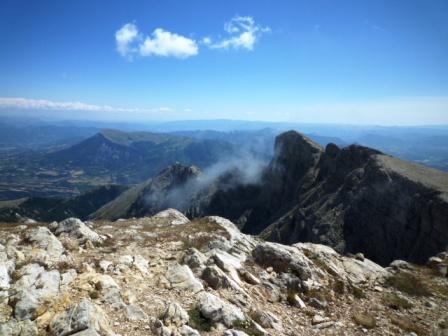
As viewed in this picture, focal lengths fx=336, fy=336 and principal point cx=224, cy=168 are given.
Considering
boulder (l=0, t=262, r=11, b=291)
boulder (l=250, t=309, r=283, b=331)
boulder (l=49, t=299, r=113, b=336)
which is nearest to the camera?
boulder (l=49, t=299, r=113, b=336)

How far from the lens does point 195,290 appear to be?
55.2 feet

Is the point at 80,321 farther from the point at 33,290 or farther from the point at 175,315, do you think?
the point at 175,315

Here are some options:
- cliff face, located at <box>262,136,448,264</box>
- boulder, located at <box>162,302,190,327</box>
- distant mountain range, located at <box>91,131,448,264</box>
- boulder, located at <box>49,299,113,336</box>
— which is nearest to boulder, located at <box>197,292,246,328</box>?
boulder, located at <box>162,302,190,327</box>

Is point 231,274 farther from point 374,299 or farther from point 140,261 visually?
point 374,299

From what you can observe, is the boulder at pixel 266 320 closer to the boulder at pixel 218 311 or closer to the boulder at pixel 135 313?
the boulder at pixel 218 311

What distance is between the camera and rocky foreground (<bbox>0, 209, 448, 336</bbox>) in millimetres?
13414

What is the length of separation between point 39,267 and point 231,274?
1017cm

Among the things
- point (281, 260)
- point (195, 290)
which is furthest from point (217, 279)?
point (281, 260)

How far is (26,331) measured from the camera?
12.1 m

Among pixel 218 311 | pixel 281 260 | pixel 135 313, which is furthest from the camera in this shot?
pixel 281 260

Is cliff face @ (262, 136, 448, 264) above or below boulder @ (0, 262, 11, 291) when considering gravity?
below

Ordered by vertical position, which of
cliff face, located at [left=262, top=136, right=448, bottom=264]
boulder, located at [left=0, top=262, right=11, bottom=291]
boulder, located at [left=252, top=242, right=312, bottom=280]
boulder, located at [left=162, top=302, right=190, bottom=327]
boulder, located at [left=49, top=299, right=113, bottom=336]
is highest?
boulder, located at [left=0, top=262, right=11, bottom=291]

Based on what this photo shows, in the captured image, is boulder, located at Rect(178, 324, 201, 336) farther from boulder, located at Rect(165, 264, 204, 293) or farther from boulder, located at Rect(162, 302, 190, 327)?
boulder, located at Rect(165, 264, 204, 293)

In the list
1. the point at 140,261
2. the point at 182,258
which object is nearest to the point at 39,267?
the point at 140,261
